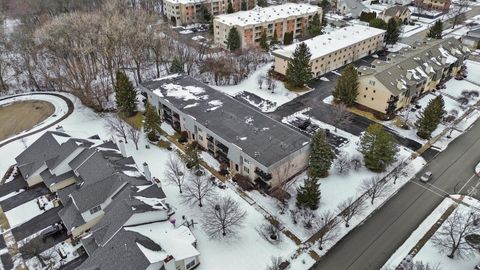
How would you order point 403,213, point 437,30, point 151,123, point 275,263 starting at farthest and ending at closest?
point 437,30, point 151,123, point 403,213, point 275,263

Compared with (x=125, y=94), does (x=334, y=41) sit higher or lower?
higher

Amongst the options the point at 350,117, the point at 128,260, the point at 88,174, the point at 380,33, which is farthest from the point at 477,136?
the point at 88,174

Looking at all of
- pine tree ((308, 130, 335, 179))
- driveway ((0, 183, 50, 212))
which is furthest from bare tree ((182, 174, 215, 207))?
driveway ((0, 183, 50, 212))

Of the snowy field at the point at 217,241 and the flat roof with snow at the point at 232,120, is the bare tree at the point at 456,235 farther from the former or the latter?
the flat roof with snow at the point at 232,120

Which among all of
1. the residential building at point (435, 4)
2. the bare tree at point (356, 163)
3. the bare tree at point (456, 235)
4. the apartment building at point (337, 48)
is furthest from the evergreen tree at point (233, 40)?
the residential building at point (435, 4)

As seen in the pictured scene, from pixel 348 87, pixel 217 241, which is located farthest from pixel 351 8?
pixel 217 241

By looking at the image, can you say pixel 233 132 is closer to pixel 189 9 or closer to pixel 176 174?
pixel 176 174
